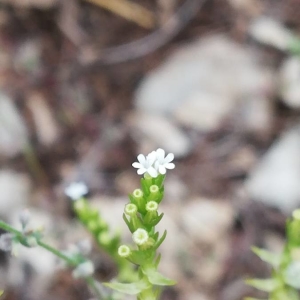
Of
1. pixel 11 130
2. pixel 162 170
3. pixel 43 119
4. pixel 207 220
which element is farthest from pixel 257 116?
pixel 162 170

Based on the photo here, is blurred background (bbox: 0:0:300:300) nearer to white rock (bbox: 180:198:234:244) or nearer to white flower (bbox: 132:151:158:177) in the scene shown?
white rock (bbox: 180:198:234:244)

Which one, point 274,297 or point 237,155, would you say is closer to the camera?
point 274,297

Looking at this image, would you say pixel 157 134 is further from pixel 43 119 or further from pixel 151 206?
pixel 151 206

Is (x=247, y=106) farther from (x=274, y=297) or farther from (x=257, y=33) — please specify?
(x=274, y=297)

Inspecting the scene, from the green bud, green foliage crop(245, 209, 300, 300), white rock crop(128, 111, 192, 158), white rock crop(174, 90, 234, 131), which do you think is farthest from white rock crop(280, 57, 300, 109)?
the green bud

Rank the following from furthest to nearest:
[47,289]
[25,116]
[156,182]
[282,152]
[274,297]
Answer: [25,116], [282,152], [47,289], [274,297], [156,182]

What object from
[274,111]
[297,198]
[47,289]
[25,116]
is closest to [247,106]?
[274,111]
